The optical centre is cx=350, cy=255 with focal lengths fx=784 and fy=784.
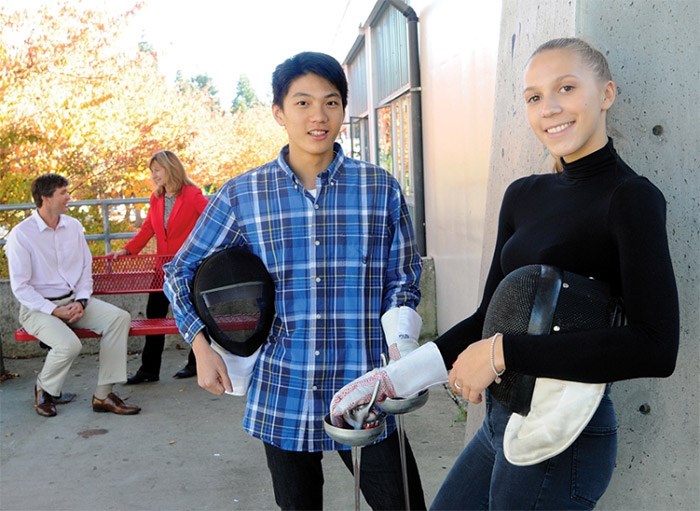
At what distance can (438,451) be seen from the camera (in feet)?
15.5

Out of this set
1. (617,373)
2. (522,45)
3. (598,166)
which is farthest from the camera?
(522,45)

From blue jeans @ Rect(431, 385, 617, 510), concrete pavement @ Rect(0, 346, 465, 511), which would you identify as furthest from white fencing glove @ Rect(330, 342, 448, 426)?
concrete pavement @ Rect(0, 346, 465, 511)

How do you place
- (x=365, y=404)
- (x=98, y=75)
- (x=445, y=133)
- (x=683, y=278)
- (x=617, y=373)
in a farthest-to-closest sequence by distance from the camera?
(x=98, y=75), (x=445, y=133), (x=683, y=278), (x=365, y=404), (x=617, y=373)

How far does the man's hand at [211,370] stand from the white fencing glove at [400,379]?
57 cm

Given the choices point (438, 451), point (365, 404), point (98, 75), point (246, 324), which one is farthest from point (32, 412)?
point (98, 75)

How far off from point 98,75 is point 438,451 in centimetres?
882

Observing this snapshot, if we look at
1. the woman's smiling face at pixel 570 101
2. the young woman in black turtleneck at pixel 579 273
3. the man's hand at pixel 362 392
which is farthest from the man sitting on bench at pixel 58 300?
the woman's smiling face at pixel 570 101

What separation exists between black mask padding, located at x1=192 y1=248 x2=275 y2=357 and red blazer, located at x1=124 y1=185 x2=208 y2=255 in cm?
412

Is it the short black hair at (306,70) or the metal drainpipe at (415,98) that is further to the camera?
the metal drainpipe at (415,98)

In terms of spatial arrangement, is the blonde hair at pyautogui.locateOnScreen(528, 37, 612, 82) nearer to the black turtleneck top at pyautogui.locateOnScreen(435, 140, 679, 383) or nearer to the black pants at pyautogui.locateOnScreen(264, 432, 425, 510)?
the black turtleneck top at pyautogui.locateOnScreen(435, 140, 679, 383)

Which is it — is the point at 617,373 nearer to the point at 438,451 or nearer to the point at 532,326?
the point at 532,326

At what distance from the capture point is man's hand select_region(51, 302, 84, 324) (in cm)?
579

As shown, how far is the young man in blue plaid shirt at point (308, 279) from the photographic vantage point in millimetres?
2496

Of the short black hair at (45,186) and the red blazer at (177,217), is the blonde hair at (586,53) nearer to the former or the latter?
A: the short black hair at (45,186)
